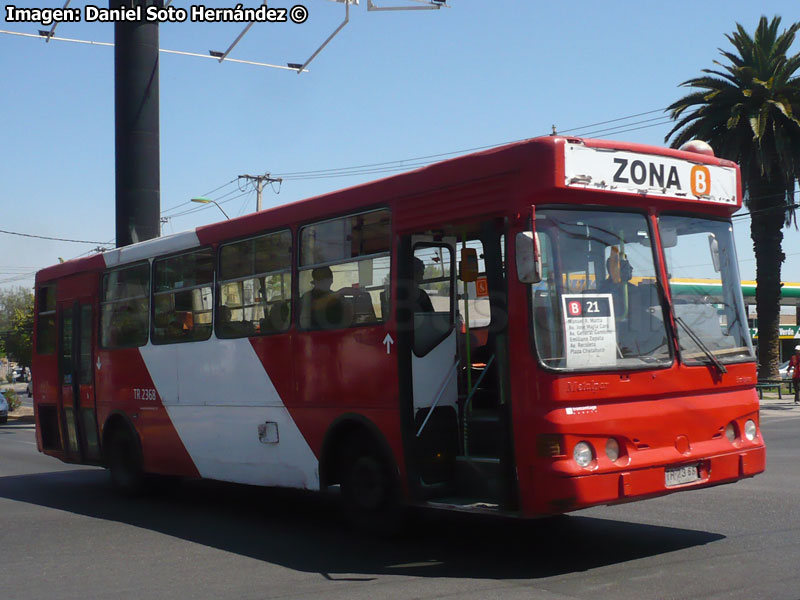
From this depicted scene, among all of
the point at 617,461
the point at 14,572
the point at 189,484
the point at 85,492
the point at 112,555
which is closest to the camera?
the point at 617,461

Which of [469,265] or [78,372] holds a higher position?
[469,265]

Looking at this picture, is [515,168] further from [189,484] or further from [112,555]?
[189,484]

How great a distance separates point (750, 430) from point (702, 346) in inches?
35.3

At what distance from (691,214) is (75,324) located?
918 centimetres

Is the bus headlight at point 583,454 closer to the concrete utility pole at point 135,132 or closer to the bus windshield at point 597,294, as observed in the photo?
the bus windshield at point 597,294

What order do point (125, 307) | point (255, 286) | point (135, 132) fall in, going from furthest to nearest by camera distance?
point (135, 132), point (125, 307), point (255, 286)

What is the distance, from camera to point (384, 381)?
860 centimetres

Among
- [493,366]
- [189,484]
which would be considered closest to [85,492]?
A: [189,484]

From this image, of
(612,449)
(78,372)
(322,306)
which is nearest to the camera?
(612,449)

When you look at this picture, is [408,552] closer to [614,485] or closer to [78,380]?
[614,485]

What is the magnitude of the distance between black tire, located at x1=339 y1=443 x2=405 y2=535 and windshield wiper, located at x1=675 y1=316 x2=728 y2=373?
2641mm

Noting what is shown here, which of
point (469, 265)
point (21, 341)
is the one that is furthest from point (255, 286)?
point (21, 341)

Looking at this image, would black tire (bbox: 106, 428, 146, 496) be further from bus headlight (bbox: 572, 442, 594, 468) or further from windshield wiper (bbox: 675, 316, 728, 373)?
windshield wiper (bbox: 675, 316, 728, 373)

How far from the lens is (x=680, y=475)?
7.62m
